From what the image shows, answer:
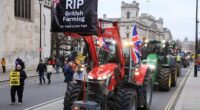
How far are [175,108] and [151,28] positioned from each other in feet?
454

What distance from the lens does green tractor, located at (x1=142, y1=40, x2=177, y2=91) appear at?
22.8 metres

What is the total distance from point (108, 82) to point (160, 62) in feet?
46.1

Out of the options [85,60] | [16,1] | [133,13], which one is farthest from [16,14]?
[133,13]

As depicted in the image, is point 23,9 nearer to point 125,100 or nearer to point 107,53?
point 107,53

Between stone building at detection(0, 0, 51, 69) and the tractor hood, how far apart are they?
3611cm

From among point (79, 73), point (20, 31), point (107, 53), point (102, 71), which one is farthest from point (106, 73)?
point (20, 31)

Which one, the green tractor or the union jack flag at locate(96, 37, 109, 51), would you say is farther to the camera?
the green tractor

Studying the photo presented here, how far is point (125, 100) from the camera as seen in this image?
37.6 ft

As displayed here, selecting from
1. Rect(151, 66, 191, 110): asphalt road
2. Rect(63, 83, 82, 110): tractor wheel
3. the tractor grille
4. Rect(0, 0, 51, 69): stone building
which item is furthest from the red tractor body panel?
Rect(0, 0, 51, 69): stone building

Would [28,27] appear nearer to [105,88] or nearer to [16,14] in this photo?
[16,14]

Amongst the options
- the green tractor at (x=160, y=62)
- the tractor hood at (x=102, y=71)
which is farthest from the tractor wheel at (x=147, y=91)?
the green tractor at (x=160, y=62)

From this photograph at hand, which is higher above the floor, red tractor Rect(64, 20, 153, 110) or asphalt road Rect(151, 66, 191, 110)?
red tractor Rect(64, 20, 153, 110)

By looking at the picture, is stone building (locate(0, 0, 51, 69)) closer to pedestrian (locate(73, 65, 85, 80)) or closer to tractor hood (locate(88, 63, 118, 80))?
pedestrian (locate(73, 65, 85, 80))

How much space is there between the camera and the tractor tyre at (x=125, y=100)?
11.4m
